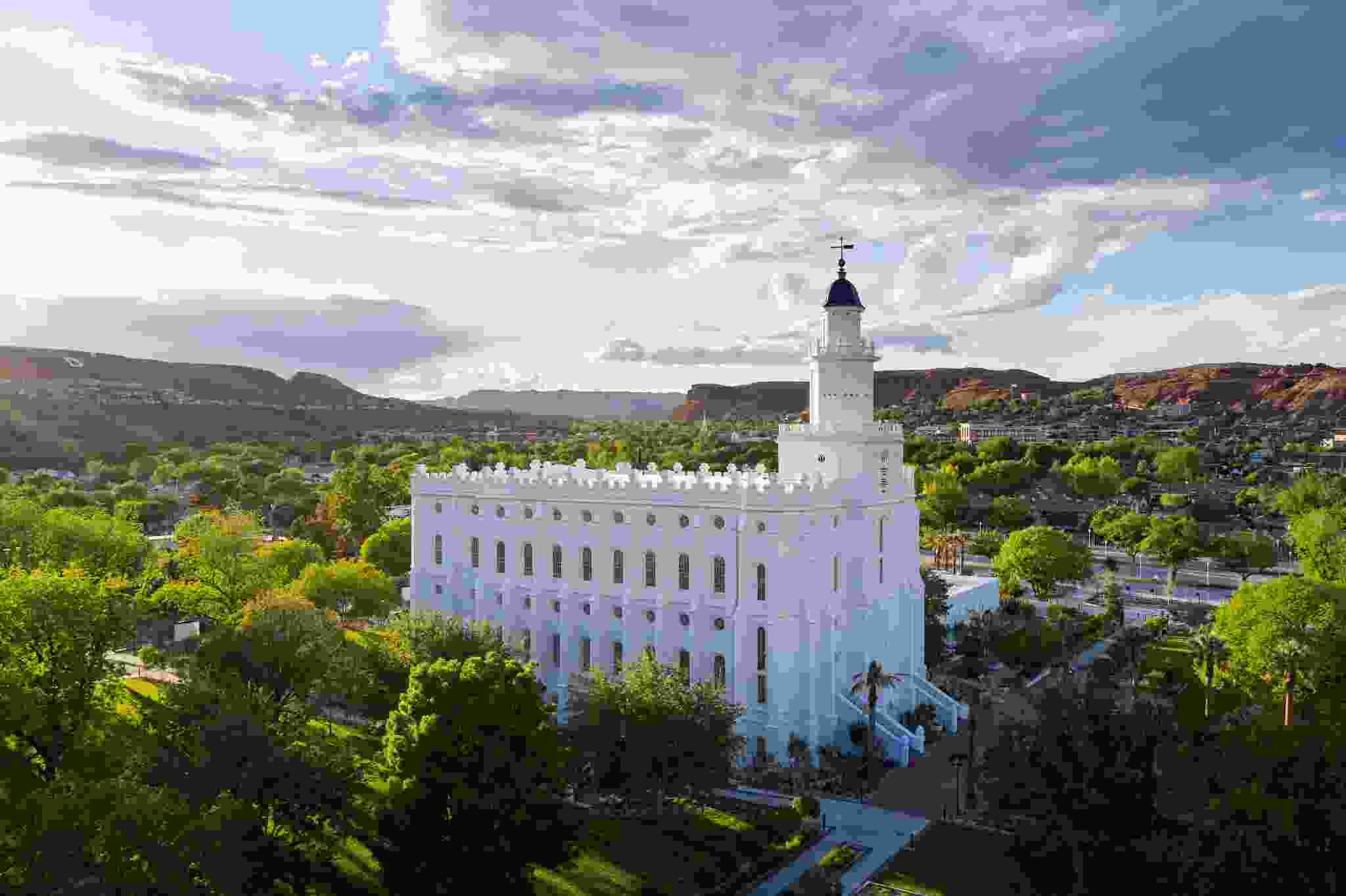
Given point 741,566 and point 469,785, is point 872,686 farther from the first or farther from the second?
point 469,785

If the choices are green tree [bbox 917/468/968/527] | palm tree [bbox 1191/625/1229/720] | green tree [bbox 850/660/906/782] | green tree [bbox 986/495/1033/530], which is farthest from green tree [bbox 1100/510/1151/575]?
green tree [bbox 850/660/906/782]

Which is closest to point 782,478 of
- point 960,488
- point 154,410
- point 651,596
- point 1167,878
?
point 651,596

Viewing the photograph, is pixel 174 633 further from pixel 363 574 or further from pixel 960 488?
pixel 960 488

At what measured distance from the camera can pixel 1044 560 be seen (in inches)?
2726

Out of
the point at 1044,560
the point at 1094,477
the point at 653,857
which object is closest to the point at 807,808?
the point at 653,857

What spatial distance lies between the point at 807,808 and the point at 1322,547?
165 ft

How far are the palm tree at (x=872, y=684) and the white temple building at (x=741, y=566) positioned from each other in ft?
1.69

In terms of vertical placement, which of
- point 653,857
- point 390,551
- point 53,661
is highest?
point 53,661

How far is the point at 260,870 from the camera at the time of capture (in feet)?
82.9

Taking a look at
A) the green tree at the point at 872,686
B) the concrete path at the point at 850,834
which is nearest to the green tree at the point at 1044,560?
the green tree at the point at 872,686

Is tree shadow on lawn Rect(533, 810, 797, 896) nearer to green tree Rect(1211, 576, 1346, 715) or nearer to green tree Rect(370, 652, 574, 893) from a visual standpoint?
green tree Rect(370, 652, 574, 893)

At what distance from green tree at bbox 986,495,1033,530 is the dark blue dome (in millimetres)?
62147

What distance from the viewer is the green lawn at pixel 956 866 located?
30.9 meters

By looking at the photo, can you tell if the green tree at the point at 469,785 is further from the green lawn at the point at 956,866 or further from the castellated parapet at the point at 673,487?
the castellated parapet at the point at 673,487
